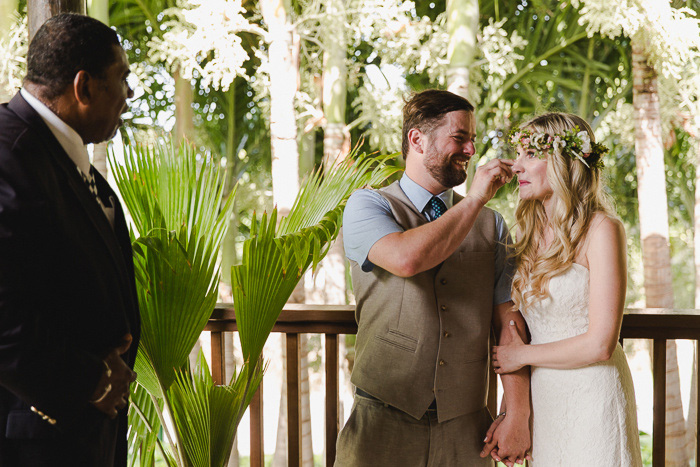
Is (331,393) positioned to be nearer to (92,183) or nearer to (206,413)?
(206,413)

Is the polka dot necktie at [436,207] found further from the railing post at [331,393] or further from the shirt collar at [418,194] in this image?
the railing post at [331,393]

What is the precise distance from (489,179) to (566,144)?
0.28 m

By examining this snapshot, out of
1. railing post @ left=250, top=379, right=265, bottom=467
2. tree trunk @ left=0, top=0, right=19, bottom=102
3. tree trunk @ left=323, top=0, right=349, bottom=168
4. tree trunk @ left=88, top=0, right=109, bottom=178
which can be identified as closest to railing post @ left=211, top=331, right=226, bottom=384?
railing post @ left=250, top=379, right=265, bottom=467

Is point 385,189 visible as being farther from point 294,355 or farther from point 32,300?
point 32,300

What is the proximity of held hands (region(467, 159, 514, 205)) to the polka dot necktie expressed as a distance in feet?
0.55

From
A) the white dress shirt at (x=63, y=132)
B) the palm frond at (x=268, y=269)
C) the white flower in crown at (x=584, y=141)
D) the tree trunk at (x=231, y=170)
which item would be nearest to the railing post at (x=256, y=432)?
the palm frond at (x=268, y=269)

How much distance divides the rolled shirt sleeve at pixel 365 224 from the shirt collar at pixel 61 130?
2.07 ft

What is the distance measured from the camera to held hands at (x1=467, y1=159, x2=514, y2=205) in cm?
136

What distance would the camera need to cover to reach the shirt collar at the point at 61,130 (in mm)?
1057

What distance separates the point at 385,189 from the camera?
1.59 metres

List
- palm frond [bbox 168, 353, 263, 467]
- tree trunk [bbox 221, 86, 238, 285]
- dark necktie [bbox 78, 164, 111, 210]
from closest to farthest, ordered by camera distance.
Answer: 1. dark necktie [bbox 78, 164, 111, 210]
2. palm frond [bbox 168, 353, 263, 467]
3. tree trunk [bbox 221, 86, 238, 285]

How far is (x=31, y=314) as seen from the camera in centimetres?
93

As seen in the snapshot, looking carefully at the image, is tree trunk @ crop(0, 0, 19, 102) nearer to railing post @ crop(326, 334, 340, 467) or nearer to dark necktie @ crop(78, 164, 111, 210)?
railing post @ crop(326, 334, 340, 467)

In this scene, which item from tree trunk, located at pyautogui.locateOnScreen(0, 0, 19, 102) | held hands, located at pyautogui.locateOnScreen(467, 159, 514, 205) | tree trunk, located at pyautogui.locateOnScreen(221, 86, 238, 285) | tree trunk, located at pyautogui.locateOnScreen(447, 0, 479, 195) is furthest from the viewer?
tree trunk, located at pyautogui.locateOnScreen(221, 86, 238, 285)
